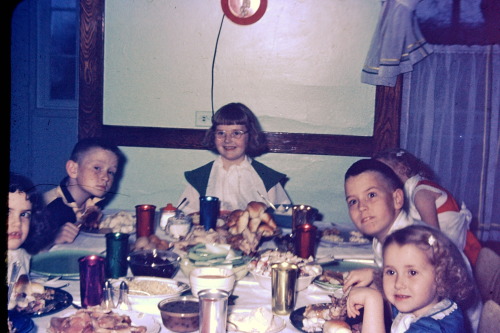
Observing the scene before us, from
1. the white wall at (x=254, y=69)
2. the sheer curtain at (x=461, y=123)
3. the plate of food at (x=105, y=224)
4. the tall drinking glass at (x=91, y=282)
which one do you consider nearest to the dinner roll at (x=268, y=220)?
the plate of food at (x=105, y=224)

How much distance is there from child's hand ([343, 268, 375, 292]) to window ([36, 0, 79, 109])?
4.58m

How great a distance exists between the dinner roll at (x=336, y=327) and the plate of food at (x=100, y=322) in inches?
18.8

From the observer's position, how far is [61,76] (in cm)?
570

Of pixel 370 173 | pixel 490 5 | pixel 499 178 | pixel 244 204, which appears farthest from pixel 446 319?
pixel 490 5

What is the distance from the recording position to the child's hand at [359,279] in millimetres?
1822

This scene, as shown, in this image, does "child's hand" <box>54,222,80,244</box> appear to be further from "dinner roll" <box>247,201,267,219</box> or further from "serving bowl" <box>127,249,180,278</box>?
"dinner roll" <box>247,201,267,219</box>

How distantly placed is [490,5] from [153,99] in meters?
2.98

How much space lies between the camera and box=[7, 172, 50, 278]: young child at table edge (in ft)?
5.78

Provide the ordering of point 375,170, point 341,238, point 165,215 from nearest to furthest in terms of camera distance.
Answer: point 375,170, point 341,238, point 165,215

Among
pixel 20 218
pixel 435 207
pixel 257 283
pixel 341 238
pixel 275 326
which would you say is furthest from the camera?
pixel 341 238

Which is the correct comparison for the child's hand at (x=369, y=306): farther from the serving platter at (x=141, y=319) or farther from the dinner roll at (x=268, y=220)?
the dinner roll at (x=268, y=220)

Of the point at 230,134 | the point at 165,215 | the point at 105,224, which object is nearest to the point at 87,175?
the point at 105,224

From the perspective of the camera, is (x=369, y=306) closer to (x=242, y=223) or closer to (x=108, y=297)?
(x=108, y=297)

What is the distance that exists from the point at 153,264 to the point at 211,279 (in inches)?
12.5
